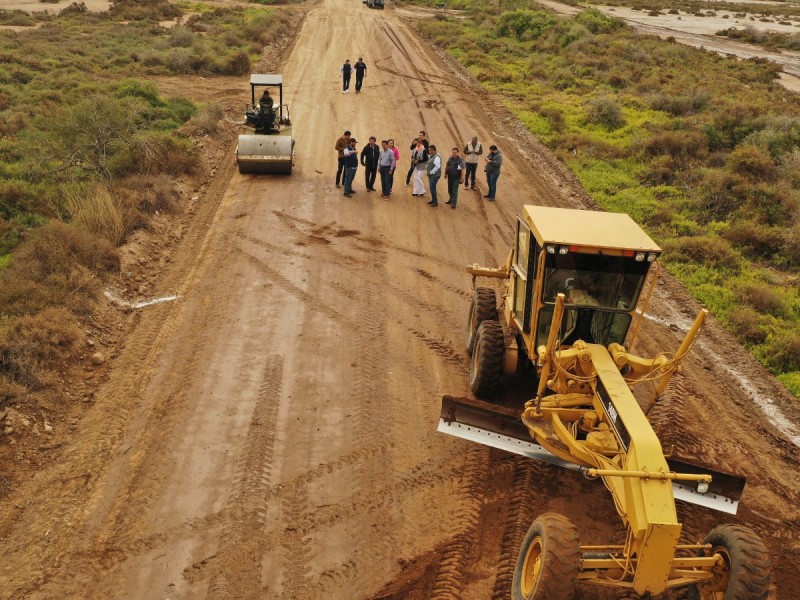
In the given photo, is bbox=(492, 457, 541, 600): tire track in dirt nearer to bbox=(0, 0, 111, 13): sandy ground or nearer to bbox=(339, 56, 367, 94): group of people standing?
bbox=(339, 56, 367, 94): group of people standing

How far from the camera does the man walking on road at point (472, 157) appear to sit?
1631 cm

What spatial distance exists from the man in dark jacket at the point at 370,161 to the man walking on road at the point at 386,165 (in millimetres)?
141

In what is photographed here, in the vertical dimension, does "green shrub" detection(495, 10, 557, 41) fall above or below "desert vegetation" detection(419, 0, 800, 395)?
above

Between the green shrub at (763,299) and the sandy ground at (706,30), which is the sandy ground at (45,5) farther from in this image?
the green shrub at (763,299)

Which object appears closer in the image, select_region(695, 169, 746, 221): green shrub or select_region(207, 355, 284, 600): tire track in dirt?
select_region(207, 355, 284, 600): tire track in dirt

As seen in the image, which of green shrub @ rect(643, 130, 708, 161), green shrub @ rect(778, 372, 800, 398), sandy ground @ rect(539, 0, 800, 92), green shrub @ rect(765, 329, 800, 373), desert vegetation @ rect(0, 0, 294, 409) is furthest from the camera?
sandy ground @ rect(539, 0, 800, 92)

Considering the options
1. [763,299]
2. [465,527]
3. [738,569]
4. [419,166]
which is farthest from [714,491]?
[419,166]

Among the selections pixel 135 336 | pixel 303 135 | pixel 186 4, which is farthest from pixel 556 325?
pixel 186 4

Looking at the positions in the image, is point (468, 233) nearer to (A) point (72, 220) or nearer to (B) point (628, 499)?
(A) point (72, 220)

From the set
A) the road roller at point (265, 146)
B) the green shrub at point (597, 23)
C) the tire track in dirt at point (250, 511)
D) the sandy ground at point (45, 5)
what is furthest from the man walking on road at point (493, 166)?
the sandy ground at point (45, 5)

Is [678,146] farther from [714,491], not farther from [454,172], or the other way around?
[714,491]

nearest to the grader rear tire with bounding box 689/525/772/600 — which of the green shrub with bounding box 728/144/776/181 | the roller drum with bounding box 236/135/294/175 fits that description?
the roller drum with bounding box 236/135/294/175

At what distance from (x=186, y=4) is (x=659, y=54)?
34201 mm

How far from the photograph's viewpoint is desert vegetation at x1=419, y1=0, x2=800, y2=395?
41.7 ft
